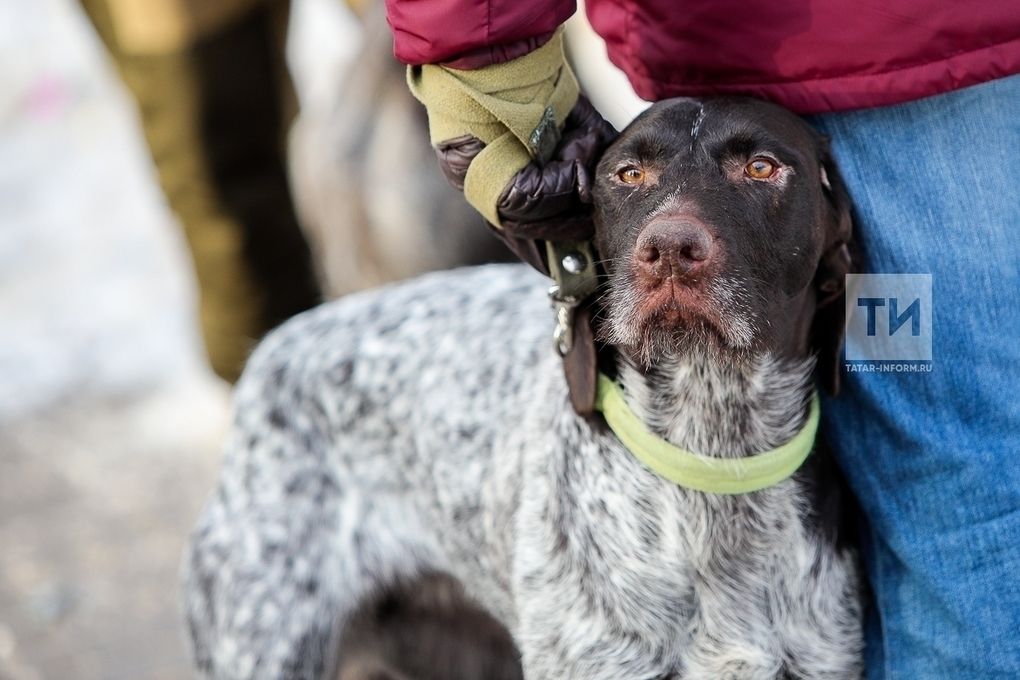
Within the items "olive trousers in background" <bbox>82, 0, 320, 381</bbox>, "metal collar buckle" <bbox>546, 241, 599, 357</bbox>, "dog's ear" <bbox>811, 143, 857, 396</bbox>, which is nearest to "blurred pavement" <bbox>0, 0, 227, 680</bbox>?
"olive trousers in background" <bbox>82, 0, 320, 381</bbox>

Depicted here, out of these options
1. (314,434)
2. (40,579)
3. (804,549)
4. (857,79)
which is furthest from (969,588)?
(40,579)

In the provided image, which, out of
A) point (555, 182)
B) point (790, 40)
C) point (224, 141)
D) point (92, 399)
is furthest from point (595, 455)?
point (92, 399)

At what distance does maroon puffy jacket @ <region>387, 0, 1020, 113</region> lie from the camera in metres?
2.12

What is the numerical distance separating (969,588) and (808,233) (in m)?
0.67

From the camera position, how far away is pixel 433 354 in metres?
3.15

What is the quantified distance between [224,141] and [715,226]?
2.91 metres

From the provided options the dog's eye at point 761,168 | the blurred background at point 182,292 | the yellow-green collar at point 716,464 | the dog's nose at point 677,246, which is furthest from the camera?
the blurred background at point 182,292

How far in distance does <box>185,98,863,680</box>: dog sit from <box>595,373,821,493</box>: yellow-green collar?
0.04 meters

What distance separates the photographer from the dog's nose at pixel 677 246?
6.68 feet

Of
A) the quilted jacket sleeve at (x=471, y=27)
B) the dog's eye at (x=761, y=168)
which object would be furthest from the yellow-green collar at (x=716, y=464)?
the quilted jacket sleeve at (x=471, y=27)

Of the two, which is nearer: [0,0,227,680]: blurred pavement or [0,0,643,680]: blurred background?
[0,0,643,680]: blurred background

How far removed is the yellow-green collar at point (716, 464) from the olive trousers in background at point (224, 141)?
8.55ft

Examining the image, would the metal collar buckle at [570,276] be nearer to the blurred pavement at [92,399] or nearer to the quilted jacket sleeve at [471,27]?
the quilted jacket sleeve at [471,27]

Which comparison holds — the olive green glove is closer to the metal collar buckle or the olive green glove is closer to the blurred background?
the metal collar buckle
